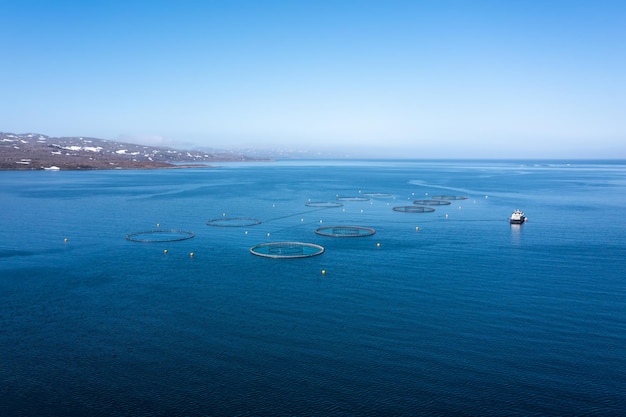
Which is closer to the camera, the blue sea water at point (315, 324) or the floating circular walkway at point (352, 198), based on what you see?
the blue sea water at point (315, 324)

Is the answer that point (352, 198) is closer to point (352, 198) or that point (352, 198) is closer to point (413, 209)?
point (352, 198)

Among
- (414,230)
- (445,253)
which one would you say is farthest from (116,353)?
(414,230)

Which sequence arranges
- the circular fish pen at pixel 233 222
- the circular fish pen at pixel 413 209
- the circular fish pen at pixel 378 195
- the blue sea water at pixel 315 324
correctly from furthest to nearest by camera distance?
the circular fish pen at pixel 378 195 → the circular fish pen at pixel 413 209 → the circular fish pen at pixel 233 222 → the blue sea water at pixel 315 324

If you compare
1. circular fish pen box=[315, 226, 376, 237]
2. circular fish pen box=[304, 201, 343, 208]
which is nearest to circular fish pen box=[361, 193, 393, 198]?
circular fish pen box=[304, 201, 343, 208]

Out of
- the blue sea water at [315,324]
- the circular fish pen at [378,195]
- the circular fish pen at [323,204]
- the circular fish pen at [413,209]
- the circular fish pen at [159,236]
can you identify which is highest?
the circular fish pen at [378,195]

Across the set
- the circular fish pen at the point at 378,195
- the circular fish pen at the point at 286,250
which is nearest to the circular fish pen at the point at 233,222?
the circular fish pen at the point at 286,250

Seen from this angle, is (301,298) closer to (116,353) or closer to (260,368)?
(260,368)

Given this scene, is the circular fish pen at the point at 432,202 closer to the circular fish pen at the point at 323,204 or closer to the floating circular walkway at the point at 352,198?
the floating circular walkway at the point at 352,198
